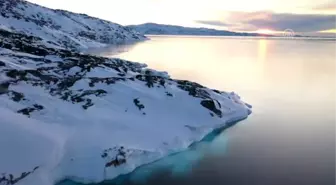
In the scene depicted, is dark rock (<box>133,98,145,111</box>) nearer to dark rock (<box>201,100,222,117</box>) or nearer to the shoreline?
the shoreline

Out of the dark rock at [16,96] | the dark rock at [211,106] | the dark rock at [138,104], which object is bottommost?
the dark rock at [211,106]

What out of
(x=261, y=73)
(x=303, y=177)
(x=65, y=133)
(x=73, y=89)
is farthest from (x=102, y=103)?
(x=261, y=73)

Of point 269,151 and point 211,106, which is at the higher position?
point 211,106

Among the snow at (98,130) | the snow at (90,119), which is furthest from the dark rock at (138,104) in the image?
the snow at (98,130)

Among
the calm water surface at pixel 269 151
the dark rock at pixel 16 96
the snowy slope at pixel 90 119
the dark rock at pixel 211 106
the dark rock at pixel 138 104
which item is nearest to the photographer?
the snowy slope at pixel 90 119

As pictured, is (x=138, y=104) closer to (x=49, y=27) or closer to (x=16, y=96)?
(x=16, y=96)

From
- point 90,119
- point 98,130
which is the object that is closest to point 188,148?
point 98,130

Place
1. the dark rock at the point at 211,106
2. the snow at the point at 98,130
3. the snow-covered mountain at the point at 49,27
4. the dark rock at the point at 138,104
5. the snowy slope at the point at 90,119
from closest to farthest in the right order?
the snow at the point at 98,130
the snowy slope at the point at 90,119
the dark rock at the point at 138,104
the dark rock at the point at 211,106
the snow-covered mountain at the point at 49,27

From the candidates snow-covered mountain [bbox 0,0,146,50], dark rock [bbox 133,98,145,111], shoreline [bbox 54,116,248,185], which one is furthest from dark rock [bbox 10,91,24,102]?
snow-covered mountain [bbox 0,0,146,50]

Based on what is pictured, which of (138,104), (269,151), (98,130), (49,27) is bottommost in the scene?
(269,151)

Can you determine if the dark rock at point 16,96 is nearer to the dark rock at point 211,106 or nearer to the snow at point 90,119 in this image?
the snow at point 90,119
